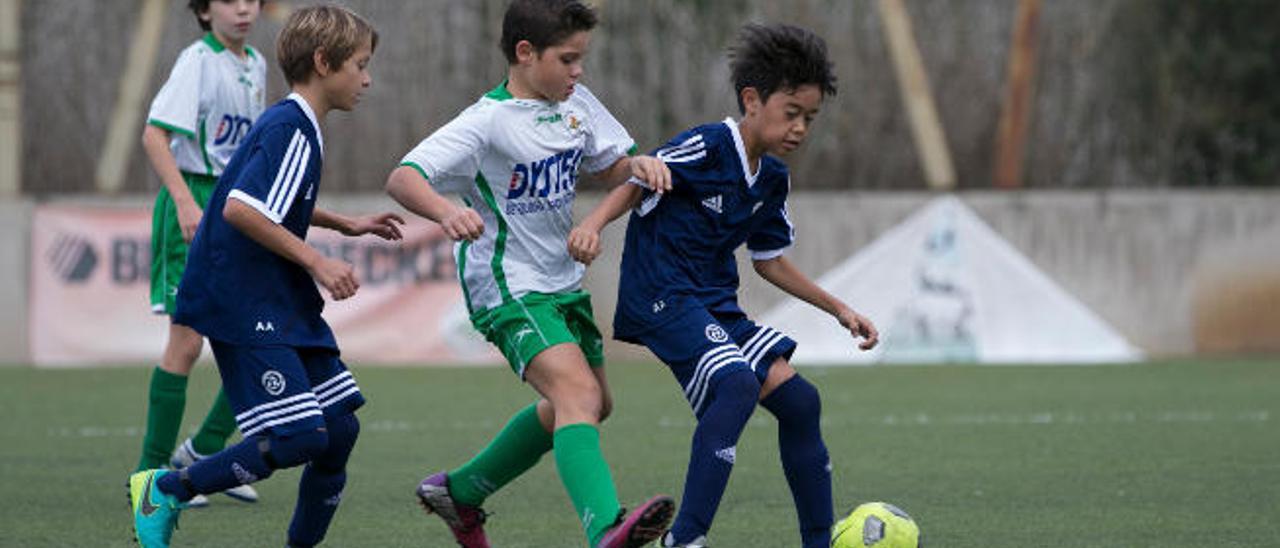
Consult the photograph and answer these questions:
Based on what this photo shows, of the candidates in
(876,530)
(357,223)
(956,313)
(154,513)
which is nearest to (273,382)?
(154,513)

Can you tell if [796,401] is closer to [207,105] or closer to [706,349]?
[706,349]

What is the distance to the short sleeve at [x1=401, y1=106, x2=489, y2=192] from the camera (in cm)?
552

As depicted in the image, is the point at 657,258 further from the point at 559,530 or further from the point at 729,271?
the point at 559,530

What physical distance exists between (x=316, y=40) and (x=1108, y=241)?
30.5ft

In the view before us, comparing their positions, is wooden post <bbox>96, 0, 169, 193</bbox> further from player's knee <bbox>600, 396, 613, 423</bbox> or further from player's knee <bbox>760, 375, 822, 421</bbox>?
player's knee <bbox>760, 375, 822, 421</bbox>

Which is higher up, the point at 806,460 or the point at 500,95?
the point at 500,95

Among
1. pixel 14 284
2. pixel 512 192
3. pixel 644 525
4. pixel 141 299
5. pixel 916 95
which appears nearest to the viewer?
pixel 644 525

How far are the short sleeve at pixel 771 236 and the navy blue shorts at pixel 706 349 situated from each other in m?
0.36

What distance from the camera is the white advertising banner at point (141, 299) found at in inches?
527

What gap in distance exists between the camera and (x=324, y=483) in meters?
5.60

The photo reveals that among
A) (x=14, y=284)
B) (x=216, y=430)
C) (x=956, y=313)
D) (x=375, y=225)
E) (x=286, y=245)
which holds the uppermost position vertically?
(x=286, y=245)

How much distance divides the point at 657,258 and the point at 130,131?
32.8ft

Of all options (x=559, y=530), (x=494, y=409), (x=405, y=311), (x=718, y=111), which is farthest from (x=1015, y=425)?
(x=718, y=111)

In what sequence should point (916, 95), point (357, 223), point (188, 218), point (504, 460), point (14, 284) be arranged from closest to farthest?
point (357, 223)
point (504, 460)
point (188, 218)
point (14, 284)
point (916, 95)
